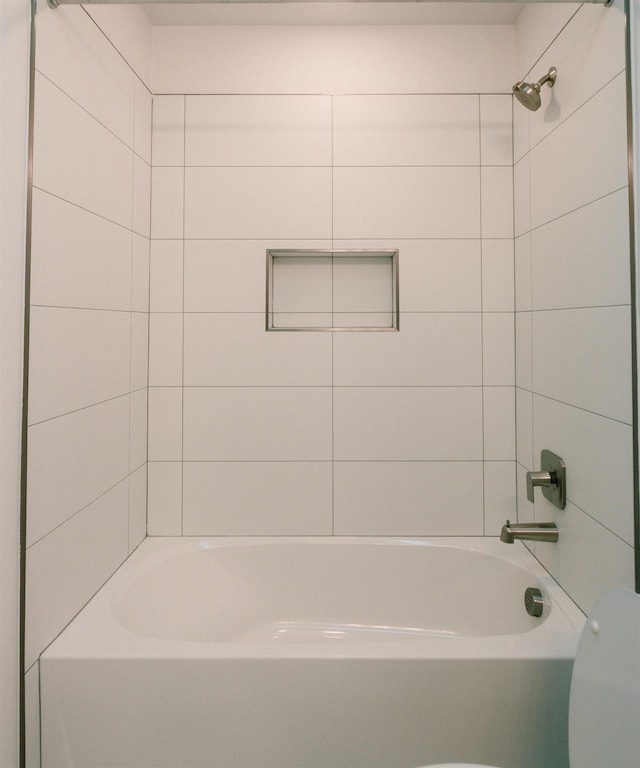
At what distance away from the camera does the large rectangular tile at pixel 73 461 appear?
128 centimetres

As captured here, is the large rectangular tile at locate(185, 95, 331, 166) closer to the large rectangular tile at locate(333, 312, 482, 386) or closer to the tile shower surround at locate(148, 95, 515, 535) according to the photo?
the tile shower surround at locate(148, 95, 515, 535)

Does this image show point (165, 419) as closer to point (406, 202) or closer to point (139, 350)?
point (139, 350)

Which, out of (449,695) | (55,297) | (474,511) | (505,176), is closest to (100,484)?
(55,297)

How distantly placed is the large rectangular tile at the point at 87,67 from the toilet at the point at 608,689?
176 cm

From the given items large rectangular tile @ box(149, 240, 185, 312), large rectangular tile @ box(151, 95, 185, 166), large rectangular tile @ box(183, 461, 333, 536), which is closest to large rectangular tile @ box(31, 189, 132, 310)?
large rectangular tile @ box(149, 240, 185, 312)

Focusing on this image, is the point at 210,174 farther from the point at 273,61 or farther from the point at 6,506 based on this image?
the point at 6,506

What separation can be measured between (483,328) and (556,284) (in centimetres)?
44

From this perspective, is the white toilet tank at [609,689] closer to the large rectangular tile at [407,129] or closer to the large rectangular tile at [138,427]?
the large rectangular tile at [138,427]

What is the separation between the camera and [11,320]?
3.85 feet

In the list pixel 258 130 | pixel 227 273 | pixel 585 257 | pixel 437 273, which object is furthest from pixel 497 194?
pixel 227 273

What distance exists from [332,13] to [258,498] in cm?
190

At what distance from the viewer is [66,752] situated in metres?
1.30

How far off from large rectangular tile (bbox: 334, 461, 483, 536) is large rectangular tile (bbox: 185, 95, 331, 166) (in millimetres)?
1252

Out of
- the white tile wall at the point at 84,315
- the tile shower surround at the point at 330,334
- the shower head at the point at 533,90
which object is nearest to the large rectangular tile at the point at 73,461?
the white tile wall at the point at 84,315
